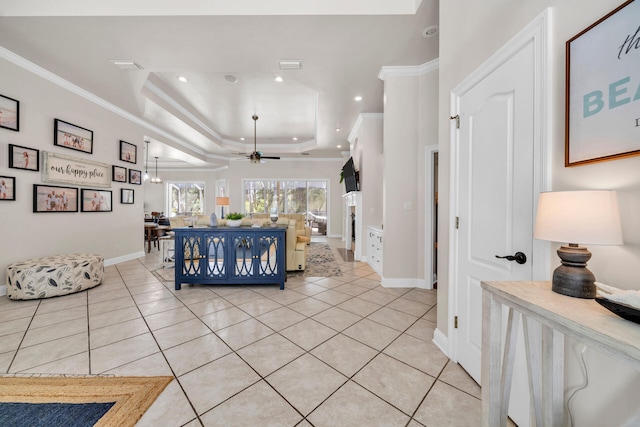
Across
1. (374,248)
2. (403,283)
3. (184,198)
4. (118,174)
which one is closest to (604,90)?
(403,283)

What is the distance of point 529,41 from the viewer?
4.09 ft

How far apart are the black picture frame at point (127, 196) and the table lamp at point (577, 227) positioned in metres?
6.47

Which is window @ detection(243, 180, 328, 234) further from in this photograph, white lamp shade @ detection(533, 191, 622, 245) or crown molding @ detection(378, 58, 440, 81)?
white lamp shade @ detection(533, 191, 622, 245)

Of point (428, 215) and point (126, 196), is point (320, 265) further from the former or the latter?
point (126, 196)

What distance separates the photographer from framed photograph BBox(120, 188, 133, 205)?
16.7 feet

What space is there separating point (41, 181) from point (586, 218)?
5.77 metres

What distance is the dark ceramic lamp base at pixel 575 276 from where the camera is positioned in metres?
0.90

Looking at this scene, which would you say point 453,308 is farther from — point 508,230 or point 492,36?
point 492,36

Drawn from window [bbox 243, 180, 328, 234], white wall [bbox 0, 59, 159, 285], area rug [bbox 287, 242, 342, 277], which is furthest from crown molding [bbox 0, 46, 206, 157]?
area rug [bbox 287, 242, 342, 277]

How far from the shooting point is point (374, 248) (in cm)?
463

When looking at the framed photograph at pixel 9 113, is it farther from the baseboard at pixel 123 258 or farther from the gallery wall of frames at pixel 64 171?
the baseboard at pixel 123 258

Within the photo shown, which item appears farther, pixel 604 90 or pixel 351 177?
pixel 351 177

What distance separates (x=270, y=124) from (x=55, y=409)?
6.37 metres

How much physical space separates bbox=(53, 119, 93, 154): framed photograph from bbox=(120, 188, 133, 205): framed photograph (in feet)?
3.22
